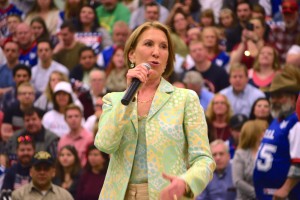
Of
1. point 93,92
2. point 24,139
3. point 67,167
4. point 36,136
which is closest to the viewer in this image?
point 67,167

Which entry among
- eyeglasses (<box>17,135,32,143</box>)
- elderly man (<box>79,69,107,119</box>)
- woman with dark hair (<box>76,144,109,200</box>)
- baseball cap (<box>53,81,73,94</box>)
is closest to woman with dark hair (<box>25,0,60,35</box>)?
elderly man (<box>79,69,107,119</box>)

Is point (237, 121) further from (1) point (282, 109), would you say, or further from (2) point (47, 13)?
(2) point (47, 13)

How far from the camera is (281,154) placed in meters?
11.2

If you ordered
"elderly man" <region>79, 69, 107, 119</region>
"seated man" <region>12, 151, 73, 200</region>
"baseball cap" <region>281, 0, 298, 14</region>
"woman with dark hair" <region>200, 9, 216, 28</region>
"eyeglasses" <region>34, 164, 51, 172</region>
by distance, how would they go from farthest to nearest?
1. "woman with dark hair" <region>200, 9, 216, 28</region>
2. "baseball cap" <region>281, 0, 298, 14</region>
3. "elderly man" <region>79, 69, 107, 119</region>
4. "eyeglasses" <region>34, 164, 51, 172</region>
5. "seated man" <region>12, 151, 73, 200</region>

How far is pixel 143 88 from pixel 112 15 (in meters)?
11.3

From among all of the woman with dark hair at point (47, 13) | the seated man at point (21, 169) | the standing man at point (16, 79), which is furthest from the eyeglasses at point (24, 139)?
the woman with dark hair at point (47, 13)

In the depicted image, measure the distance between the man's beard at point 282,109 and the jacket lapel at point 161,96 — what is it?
451cm

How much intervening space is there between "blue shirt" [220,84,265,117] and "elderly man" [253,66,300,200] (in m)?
2.51

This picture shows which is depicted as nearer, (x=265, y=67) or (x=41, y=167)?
(x=41, y=167)

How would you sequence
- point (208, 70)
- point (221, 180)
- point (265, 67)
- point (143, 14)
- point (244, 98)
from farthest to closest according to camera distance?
point (143, 14)
point (208, 70)
point (265, 67)
point (244, 98)
point (221, 180)

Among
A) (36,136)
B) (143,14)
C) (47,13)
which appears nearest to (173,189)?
(36,136)

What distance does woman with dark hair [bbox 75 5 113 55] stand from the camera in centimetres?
1731

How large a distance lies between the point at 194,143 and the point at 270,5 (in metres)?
11.4

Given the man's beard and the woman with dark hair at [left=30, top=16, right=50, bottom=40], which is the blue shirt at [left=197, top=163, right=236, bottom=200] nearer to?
the man's beard
